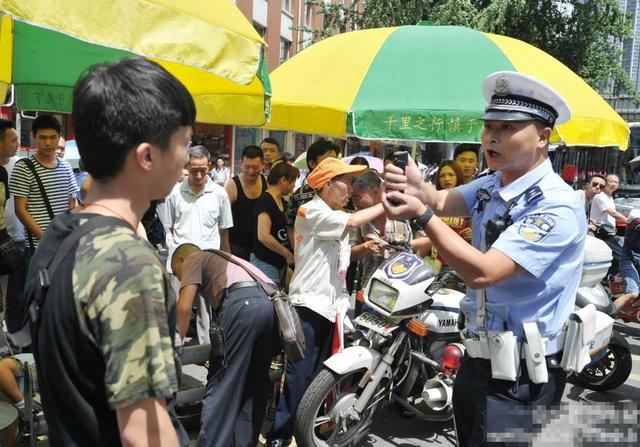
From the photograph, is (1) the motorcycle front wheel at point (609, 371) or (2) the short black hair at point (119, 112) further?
(1) the motorcycle front wheel at point (609, 371)

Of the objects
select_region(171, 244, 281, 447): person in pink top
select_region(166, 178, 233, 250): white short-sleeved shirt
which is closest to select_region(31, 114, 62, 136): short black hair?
select_region(166, 178, 233, 250): white short-sleeved shirt

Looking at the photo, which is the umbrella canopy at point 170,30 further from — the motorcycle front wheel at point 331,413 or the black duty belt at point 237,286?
the motorcycle front wheel at point 331,413

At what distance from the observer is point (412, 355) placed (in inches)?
149

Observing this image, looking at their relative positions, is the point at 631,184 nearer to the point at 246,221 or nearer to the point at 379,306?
the point at 246,221

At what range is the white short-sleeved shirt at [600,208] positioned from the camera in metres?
7.73


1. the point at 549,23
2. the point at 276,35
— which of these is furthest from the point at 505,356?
the point at 276,35

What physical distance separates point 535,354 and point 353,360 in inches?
60.9

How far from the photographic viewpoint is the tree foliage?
1406cm

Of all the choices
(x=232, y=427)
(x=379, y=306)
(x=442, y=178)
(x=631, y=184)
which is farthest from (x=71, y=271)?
(x=631, y=184)

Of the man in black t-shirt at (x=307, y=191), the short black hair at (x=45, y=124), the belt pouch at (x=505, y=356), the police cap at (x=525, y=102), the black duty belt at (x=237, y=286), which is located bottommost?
the black duty belt at (x=237, y=286)

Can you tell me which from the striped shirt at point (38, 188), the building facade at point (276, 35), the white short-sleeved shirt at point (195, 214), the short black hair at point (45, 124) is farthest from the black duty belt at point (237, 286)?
the building facade at point (276, 35)

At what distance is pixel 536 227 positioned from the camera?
79.3 inches

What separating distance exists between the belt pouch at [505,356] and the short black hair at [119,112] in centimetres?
141

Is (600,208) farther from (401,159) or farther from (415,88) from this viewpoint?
(401,159)
